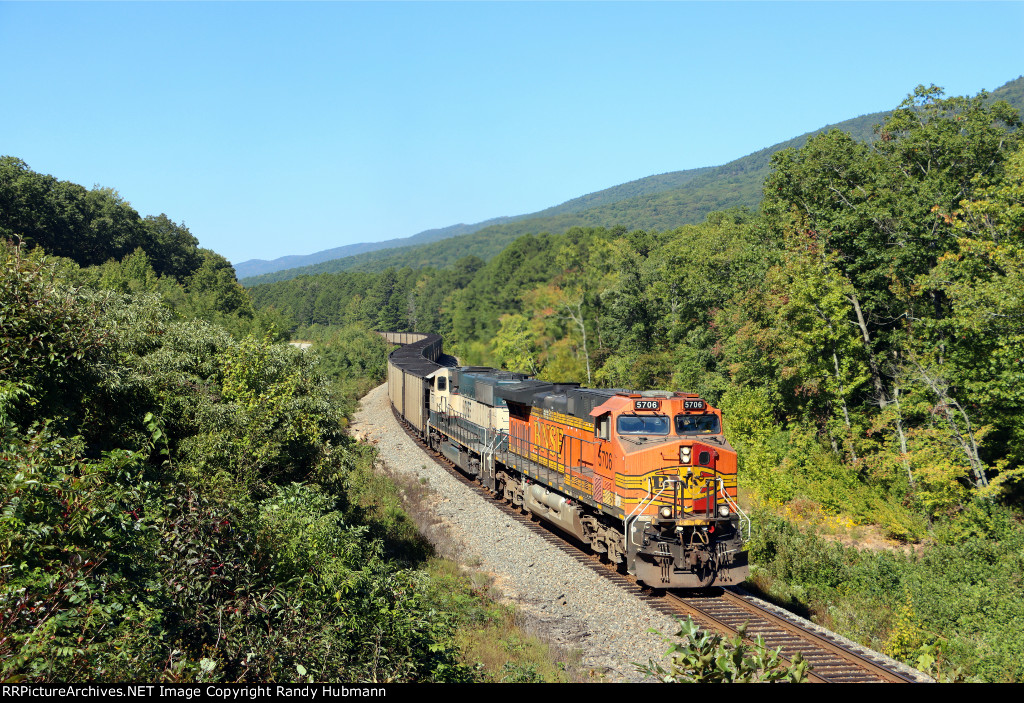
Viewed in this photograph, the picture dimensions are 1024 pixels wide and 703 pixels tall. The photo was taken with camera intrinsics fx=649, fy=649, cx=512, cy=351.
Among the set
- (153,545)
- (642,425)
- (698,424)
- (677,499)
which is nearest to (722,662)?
(153,545)

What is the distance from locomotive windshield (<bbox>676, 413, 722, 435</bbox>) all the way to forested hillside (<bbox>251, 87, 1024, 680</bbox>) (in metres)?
4.89

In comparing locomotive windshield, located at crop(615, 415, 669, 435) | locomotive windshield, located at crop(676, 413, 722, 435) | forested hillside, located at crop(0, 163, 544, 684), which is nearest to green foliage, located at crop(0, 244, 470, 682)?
forested hillside, located at crop(0, 163, 544, 684)

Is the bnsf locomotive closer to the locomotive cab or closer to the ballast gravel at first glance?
the locomotive cab

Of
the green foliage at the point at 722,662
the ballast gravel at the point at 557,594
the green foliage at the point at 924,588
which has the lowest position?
the green foliage at the point at 924,588

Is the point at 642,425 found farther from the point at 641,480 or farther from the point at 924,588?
the point at 924,588

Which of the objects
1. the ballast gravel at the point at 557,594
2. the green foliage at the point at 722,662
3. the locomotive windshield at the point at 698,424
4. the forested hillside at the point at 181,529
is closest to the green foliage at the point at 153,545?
the forested hillside at the point at 181,529

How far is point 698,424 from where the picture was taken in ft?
49.4

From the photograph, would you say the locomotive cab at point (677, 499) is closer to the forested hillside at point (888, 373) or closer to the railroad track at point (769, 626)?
the railroad track at point (769, 626)

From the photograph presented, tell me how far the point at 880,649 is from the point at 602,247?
54396 millimetres

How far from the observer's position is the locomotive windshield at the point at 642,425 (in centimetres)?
1486

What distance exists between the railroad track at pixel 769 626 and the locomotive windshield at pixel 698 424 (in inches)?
141

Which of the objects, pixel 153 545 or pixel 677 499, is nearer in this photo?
pixel 153 545

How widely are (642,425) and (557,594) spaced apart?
14.5 feet

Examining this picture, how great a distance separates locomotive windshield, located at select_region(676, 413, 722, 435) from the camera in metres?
14.9
